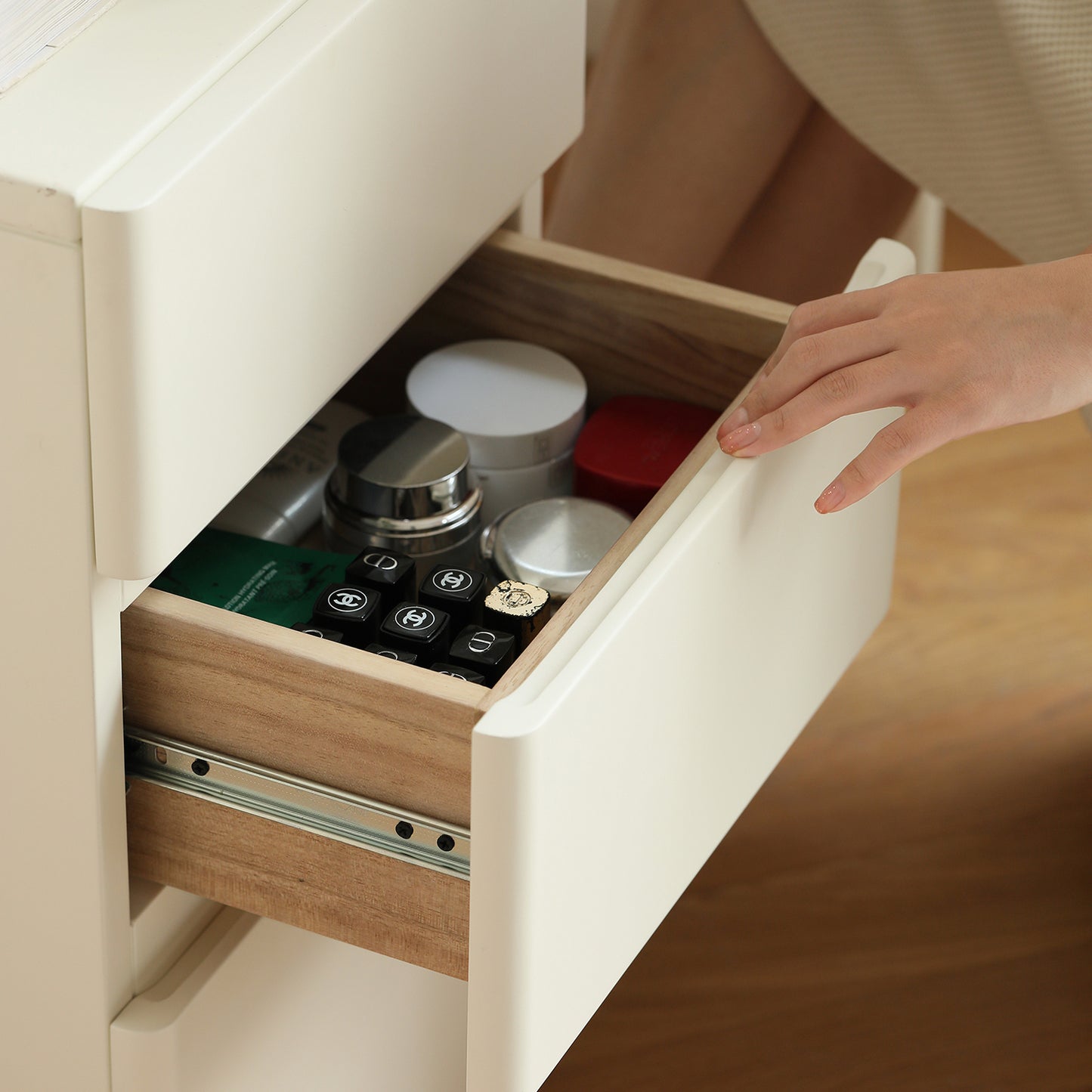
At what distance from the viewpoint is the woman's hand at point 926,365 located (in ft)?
1.84

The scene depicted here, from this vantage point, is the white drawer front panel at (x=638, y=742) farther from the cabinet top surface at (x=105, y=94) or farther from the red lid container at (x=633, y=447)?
the cabinet top surface at (x=105, y=94)

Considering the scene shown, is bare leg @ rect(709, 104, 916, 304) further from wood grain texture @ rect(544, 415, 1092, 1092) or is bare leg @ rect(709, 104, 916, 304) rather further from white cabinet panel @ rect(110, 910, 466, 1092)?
white cabinet panel @ rect(110, 910, 466, 1092)

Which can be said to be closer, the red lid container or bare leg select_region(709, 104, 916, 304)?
the red lid container

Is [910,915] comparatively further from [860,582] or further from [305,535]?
[305,535]

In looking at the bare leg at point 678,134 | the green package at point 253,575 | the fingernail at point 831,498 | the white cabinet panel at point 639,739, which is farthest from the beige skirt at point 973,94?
the green package at point 253,575

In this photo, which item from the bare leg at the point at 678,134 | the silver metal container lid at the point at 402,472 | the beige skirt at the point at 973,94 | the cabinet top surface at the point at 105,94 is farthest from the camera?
the bare leg at the point at 678,134

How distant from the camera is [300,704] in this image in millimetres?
504

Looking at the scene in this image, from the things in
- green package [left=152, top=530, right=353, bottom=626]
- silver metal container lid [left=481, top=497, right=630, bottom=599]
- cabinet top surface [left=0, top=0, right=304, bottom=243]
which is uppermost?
cabinet top surface [left=0, top=0, right=304, bottom=243]

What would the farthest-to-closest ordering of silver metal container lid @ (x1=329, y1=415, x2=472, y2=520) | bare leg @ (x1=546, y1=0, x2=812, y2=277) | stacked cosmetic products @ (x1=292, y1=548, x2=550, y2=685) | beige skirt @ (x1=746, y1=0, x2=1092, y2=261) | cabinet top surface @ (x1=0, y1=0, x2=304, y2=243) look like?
bare leg @ (x1=546, y1=0, x2=812, y2=277)
beige skirt @ (x1=746, y1=0, x2=1092, y2=261)
silver metal container lid @ (x1=329, y1=415, x2=472, y2=520)
stacked cosmetic products @ (x1=292, y1=548, x2=550, y2=685)
cabinet top surface @ (x1=0, y1=0, x2=304, y2=243)

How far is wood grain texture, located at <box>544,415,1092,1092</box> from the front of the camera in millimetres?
825

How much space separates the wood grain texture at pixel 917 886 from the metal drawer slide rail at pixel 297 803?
1.14ft

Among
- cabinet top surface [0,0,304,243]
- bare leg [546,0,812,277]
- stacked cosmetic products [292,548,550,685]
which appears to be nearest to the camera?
cabinet top surface [0,0,304,243]

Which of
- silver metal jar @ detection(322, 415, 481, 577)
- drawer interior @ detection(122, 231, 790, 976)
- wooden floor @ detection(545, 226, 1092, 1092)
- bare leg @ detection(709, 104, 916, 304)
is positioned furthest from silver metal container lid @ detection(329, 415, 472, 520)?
bare leg @ detection(709, 104, 916, 304)

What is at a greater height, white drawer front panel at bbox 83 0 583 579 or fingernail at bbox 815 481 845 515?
white drawer front panel at bbox 83 0 583 579
